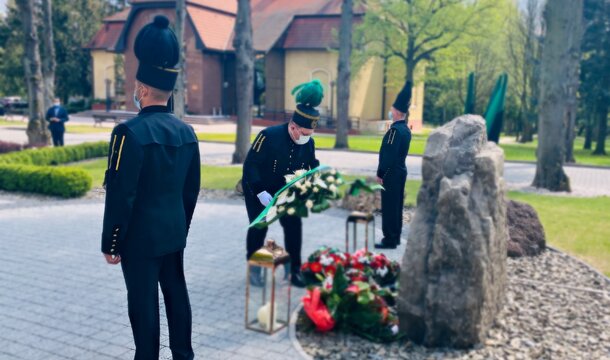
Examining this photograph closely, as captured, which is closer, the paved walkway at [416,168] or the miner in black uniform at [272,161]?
the miner in black uniform at [272,161]

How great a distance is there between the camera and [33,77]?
19.3 metres

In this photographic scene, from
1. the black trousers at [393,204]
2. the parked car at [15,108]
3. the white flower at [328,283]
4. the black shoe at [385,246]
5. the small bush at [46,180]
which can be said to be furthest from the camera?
the parked car at [15,108]

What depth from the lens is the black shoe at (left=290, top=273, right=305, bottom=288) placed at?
6871mm

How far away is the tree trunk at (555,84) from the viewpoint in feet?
48.7

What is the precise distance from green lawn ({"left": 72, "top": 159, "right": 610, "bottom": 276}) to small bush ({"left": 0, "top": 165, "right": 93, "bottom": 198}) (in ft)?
1.52

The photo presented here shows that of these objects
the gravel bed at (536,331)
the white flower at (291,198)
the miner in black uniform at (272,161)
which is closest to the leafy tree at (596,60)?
the gravel bed at (536,331)

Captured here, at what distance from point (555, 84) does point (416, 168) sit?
4.65 m

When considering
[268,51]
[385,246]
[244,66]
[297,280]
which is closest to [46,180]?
[244,66]

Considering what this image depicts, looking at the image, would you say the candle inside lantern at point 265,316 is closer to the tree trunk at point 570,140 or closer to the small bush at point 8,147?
the small bush at point 8,147

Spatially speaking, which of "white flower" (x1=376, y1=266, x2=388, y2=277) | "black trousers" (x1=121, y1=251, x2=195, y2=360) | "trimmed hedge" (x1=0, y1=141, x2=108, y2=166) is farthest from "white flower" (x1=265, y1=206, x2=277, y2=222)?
"trimmed hedge" (x1=0, y1=141, x2=108, y2=166)

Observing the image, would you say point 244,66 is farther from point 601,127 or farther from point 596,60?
point 601,127

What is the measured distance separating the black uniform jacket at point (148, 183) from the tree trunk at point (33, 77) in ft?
58.5

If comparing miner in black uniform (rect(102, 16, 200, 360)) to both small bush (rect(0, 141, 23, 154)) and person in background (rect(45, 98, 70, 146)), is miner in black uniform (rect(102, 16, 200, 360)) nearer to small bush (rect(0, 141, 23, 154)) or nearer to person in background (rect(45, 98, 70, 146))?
small bush (rect(0, 141, 23, 154))

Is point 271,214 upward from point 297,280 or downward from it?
upward
